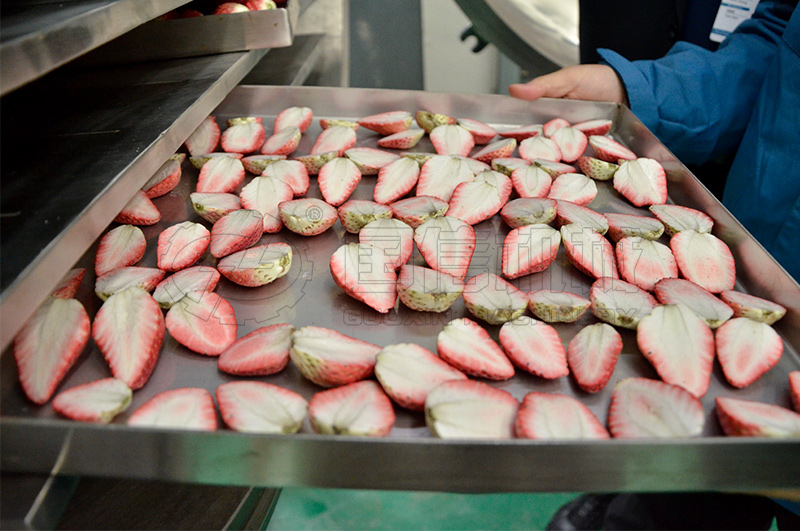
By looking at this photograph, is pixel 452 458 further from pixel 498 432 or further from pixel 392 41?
pixel 392 41

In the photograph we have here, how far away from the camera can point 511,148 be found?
0.97m

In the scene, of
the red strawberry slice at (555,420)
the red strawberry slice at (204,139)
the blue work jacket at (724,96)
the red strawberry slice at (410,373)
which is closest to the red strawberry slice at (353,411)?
the red strawberry slice at (410,373)

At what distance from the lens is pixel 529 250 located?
713 millimetres

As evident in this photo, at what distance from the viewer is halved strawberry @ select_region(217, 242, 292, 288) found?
0.66 meters

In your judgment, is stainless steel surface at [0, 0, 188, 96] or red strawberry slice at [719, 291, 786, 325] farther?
red strawberry slice at [719, 291, 786, 325]

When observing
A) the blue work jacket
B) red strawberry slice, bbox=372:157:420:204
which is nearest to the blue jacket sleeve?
the blue work jacket

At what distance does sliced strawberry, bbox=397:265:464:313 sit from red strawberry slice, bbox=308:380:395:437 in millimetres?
137

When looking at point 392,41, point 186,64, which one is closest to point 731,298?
point 186,64

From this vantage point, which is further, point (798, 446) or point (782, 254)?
point (782, 254)

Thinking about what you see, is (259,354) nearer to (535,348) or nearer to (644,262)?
(535,348)

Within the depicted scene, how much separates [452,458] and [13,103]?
714 mm

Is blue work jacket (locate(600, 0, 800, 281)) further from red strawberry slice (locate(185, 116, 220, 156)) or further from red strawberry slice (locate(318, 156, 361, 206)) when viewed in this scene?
red strawberry slice (locate(185, 116, 220, 156))

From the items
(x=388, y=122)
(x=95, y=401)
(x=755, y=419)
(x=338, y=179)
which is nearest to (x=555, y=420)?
(x=755, y=419)

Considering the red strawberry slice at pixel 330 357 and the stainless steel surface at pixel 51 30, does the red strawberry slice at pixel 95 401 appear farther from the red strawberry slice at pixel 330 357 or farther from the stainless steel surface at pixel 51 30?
the stainless steel surface at pixel 51 30
